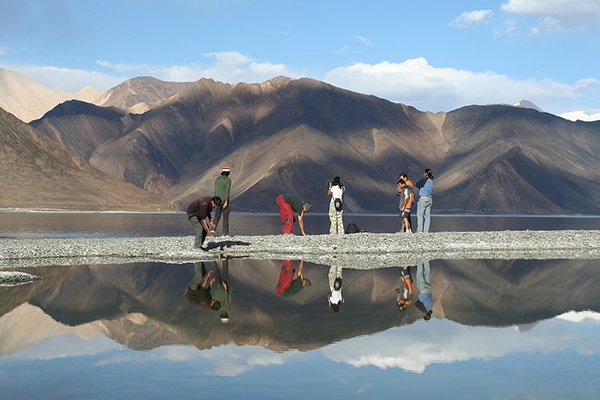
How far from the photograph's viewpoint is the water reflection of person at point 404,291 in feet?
49.9

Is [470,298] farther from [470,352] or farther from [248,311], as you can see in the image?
[470,352]

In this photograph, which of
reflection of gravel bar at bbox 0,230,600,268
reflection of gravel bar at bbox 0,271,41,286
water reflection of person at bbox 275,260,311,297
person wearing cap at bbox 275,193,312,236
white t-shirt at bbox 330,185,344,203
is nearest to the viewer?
water reflection of person at bbox 275,260,311,297

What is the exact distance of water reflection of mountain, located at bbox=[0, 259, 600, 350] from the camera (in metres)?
12.2

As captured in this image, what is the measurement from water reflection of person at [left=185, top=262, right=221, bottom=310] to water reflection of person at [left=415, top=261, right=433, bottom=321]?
12.3 feet

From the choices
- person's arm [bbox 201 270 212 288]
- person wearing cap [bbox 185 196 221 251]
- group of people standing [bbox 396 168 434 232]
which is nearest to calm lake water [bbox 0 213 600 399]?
person's arm [bbox 201 270 212 288]

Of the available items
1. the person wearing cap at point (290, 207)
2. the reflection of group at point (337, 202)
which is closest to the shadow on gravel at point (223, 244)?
the reflection of group at point (337, 202)

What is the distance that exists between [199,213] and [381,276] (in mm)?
5946

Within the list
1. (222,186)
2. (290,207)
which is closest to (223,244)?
(222,186)

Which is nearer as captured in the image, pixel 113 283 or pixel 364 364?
pixel 364 364

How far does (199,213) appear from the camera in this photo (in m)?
23.3

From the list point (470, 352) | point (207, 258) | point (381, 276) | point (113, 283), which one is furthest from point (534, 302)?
point (207, 258)

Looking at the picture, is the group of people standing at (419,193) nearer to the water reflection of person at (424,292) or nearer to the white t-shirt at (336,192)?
the white t-shirt at (336,192)

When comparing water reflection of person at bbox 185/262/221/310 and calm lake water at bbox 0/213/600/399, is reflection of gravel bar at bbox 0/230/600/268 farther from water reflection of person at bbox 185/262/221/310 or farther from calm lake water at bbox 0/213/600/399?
calm lake water at bbox 0/213/600/399

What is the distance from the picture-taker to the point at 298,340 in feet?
37.6
